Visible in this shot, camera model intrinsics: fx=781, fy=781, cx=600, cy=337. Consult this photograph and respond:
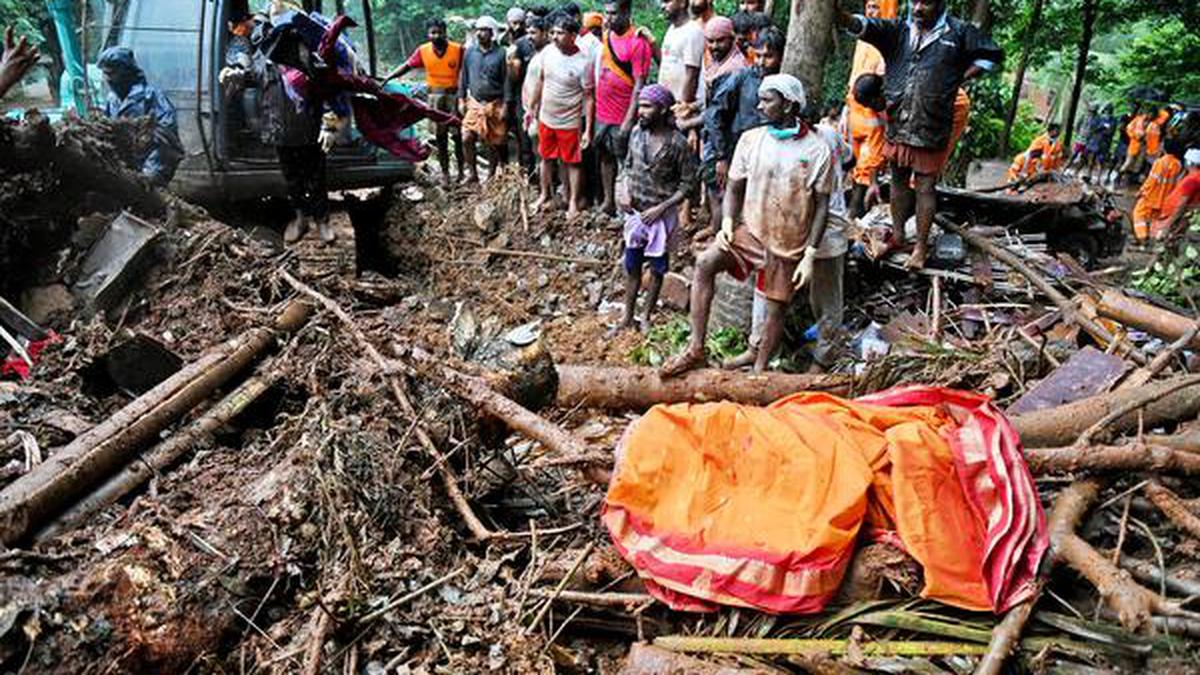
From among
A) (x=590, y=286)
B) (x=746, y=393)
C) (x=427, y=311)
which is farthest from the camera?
(x=590, y=286)

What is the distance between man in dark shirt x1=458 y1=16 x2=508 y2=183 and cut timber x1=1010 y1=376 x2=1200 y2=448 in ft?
22.3

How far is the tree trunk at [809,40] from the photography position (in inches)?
238

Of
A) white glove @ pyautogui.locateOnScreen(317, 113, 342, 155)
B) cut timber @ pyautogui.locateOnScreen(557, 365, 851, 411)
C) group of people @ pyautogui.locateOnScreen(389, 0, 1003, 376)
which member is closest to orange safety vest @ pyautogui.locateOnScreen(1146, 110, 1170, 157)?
group of people @ pyautogui.locateOnScreen(389, 0, 1003, 376)

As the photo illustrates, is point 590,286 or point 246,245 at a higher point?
point 246,245

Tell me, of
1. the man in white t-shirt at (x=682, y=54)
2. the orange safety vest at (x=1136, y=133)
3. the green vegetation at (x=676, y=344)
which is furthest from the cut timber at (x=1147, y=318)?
the orange safety vest at (x=1136, y=133)

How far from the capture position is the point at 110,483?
3.16m

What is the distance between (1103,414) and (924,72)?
2.84m

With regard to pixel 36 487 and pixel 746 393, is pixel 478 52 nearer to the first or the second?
pixel 746 393

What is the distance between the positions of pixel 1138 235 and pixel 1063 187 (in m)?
3.44

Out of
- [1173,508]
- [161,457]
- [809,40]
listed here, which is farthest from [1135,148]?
[161,457]

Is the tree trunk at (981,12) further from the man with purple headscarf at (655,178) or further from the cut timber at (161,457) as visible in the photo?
the cut timber at (161,457)

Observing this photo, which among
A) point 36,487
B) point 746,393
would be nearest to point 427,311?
point 746,393

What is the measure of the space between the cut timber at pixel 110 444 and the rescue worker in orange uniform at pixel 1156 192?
10921 millimetres

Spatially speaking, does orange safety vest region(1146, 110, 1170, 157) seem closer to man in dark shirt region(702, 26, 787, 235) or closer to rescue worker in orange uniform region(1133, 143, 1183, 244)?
rescue worker in orange uniform region(1133, 143, 1183, 244)
